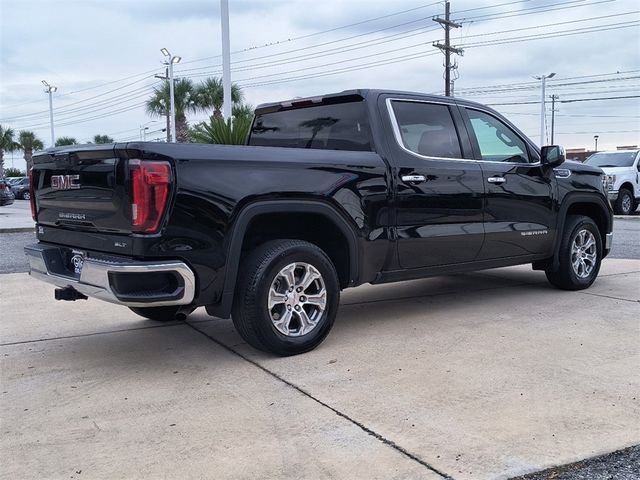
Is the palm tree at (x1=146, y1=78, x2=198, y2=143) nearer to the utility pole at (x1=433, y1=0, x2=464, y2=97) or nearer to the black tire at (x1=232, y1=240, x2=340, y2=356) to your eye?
the utility pole at (x1=433, y1=0, x2=464, y2=97)

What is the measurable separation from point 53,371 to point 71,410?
32.9 inches

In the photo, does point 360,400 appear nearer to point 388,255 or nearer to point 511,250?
point 388,255

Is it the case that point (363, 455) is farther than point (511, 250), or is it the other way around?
point (511, 250)

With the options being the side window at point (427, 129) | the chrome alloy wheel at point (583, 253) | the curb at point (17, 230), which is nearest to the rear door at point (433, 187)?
the side window at point (427, 129)

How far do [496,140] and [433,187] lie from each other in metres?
1.21

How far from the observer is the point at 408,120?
17.8 ft

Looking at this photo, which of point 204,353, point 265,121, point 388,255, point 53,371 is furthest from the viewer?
point 265,121

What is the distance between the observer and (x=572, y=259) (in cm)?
671

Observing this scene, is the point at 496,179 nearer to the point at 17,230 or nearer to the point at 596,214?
the point at 596,214

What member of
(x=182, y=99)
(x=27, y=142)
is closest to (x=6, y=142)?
(x=27, y=142)

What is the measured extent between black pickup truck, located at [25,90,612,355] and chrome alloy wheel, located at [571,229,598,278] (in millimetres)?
203

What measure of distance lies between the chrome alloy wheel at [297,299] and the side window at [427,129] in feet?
4.78

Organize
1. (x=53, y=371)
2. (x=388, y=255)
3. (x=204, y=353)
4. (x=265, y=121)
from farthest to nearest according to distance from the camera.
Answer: (x=265, y=121), (x=388, y=255), (x=204, y=353), (x=53, y=371)

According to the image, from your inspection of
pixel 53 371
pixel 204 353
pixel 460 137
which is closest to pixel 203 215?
pixel 204 353
